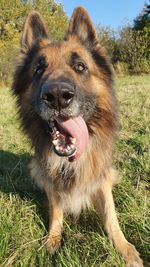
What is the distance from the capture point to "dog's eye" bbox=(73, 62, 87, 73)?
3.34 m

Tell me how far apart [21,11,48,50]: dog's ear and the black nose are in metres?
1.32

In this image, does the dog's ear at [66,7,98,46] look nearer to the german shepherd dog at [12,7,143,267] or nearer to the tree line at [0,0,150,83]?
the german shepherd dog at [12,7,143,267]

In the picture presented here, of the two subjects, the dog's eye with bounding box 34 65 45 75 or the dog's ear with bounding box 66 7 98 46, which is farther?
the dog's ear with bounding box 66 7 98 46

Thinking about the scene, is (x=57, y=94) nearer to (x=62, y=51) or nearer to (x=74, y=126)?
(x=74, y=126)

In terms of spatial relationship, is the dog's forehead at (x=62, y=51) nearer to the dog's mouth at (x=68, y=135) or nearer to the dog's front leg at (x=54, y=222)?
the dog's mouth at (x=68, y=135)

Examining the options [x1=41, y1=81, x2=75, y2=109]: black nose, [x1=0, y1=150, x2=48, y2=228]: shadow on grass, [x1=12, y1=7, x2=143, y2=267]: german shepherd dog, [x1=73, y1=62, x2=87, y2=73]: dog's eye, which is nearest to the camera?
[x1=41, y1=81, x2=75, y2=109]: black nose

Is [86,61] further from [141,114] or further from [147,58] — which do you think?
[147,58]

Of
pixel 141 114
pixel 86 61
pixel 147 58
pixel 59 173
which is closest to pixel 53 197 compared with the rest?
pixel 59 173

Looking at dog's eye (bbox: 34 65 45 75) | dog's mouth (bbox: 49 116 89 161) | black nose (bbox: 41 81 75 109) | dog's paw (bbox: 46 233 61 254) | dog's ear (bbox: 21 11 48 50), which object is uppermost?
dog's ear (bbox: 21 11 48 50)

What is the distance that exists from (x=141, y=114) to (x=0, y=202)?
3.71 m

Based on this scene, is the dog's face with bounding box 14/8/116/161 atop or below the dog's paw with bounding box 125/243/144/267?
atop

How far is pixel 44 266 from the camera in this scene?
272cm

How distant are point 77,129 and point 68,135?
0.31ft

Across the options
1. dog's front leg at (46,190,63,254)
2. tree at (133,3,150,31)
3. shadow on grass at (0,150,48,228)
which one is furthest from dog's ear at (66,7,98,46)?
tree at (133,3,150,31)
